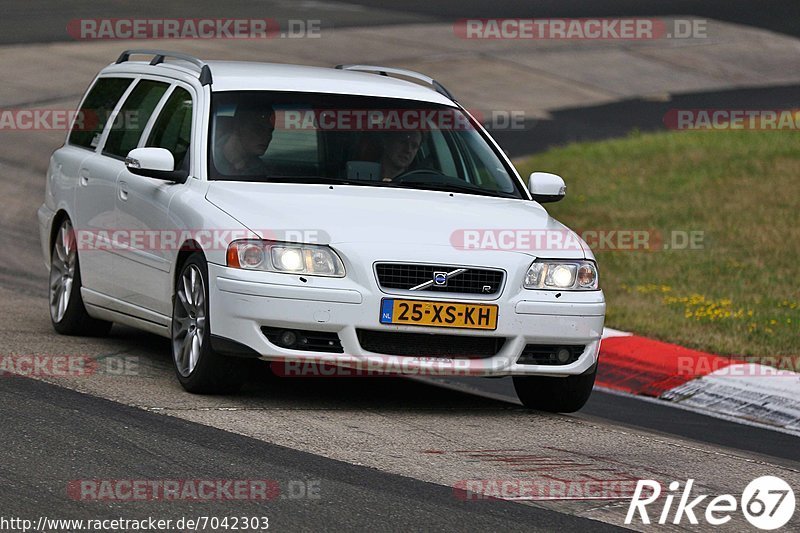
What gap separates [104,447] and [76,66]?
17330 millimetres

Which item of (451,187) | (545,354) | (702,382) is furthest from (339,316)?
(702,382)

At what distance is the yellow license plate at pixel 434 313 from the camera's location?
7859 millimetres

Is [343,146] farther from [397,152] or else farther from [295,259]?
[295,259]

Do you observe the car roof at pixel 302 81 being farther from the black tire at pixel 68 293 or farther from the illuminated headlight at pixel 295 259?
the illuminated headlight at pixel 295 259

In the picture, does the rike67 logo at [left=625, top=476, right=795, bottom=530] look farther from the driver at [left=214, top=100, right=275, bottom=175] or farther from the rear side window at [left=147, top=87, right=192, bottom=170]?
the rear side window at [left=147, top=87, right=192, bottom=170]

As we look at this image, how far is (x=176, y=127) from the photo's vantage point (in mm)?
9289

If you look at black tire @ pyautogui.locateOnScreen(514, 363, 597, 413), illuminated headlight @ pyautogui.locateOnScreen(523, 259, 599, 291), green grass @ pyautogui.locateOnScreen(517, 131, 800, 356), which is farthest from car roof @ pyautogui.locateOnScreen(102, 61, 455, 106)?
green grass @ pyautogui.locateOnScreen(517, 131, 800, 356)

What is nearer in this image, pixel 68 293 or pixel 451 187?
pixel 451 187

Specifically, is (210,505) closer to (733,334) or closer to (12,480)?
(12,480)

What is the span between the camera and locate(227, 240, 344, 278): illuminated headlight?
7875mm

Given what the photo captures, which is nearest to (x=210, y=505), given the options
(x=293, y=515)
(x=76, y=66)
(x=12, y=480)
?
(x=293, y=515)

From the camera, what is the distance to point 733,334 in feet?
36.6

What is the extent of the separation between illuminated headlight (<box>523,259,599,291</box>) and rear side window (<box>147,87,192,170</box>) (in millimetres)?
2014

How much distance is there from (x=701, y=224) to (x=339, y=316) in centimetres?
805
